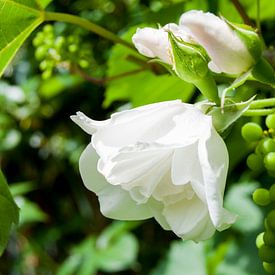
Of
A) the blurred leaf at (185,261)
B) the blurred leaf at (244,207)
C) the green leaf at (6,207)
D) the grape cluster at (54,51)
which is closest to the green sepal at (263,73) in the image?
the green leaf at (6,207)

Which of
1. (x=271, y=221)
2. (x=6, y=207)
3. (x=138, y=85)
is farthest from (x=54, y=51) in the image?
(x=271, y=221)

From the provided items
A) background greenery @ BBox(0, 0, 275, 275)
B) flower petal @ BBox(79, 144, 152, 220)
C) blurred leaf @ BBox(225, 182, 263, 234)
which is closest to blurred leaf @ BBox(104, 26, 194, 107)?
background greenery @ BBox(0, 0, 275, 275)

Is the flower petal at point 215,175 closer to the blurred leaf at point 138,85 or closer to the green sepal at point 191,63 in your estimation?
the green sepal at point 191,63

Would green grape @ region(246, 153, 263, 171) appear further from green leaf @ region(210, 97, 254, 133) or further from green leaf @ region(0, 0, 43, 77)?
green leaf @ region(0, 0, 43, 77)

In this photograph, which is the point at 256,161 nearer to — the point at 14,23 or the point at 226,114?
the point at 226,114

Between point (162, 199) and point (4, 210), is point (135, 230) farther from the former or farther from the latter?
point (162, 199)

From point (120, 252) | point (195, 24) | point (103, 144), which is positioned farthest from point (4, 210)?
point (120, 252)
